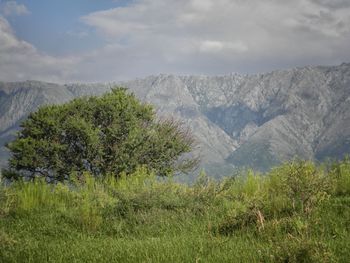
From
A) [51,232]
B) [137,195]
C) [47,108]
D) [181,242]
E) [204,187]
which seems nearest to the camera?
[181,242]

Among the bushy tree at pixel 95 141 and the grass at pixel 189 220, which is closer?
the grass at pixel 189 220

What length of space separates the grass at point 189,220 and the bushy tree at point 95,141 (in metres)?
22.6

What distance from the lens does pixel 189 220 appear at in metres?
13.7

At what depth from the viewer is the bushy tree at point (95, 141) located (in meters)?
42.2

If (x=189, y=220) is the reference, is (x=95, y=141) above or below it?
below

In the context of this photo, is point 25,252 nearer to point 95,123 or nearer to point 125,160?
point 125,160

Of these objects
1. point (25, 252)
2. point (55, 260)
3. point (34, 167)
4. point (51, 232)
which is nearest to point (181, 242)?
point (55, 260)

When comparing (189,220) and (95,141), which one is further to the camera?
(95,141)

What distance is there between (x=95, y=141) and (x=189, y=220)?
29123mm

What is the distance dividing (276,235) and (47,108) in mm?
38491

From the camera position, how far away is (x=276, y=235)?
32.9 feet

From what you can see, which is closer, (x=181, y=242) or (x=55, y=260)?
(x=55, y=260)

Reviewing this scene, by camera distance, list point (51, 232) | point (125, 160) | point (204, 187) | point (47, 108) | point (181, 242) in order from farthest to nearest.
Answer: point (47, 108) < point (125, 160) < point (204, 187) < point (51, 232) < point (181, 242)

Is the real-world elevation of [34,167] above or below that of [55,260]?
below
